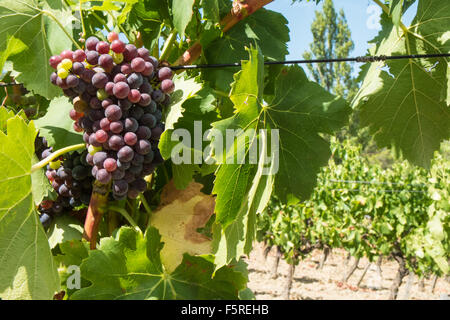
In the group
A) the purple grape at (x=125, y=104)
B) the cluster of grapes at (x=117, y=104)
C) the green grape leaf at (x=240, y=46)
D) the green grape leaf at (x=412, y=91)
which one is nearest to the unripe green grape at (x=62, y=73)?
the cluster of grapes at (x=117, y=104)

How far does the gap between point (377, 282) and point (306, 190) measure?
10160mm

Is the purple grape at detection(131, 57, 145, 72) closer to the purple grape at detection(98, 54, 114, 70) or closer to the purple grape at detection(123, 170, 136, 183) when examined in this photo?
the purple grape at detection(98, 54, 114, 70)

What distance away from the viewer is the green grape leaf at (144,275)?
0.82m

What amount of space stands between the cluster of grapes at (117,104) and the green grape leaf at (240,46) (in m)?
0.18

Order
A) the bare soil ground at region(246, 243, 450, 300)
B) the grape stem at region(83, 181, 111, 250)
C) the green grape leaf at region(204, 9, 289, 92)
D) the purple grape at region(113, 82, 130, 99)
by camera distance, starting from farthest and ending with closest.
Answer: the bare soil ground at region(246, 243, 450, 300), the green grape leaf at region(204, 9, 289, 92), the grape stem at region(83, 181, 111, 250), the purple grape at region(113, 82, 130, 99)

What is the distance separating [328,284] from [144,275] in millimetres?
9409

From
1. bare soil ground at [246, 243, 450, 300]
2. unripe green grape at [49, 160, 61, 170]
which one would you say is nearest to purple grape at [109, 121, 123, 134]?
unripe green grape at [49, 160, 61, 170]

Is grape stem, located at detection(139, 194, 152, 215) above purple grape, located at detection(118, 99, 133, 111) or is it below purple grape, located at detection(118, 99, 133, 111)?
below

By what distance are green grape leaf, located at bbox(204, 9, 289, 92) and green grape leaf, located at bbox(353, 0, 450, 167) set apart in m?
0.24

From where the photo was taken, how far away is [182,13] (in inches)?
32.5

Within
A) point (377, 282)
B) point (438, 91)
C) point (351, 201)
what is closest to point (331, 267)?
point (377, 282)

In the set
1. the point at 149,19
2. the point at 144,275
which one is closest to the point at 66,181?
the point at 144,275

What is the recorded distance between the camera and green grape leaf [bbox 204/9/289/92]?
98 cm

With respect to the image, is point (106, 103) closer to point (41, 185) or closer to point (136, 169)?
point (136, 169)
